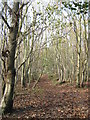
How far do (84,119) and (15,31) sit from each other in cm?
365

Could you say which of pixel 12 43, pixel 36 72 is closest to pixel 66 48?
pixel 36 72

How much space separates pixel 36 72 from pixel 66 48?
21.3ft

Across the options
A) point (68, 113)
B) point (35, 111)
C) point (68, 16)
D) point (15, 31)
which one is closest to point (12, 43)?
point (15, 31)

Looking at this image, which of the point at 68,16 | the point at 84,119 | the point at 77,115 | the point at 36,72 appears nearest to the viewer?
the point at 84,119

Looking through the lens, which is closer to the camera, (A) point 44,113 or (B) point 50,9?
(A) point 44,113

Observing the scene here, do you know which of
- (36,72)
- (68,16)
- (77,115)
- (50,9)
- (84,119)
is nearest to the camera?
(84,119)

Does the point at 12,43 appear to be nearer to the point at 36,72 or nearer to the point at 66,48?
the point at 66,48

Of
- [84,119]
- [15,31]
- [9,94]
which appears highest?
[15,31]

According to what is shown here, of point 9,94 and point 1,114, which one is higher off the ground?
point 9,94

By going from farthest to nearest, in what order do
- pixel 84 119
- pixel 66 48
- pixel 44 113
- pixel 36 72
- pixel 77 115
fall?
pixel 36 72, pixel 66 48, pixel 44 113, pixel 77 115, pixel 84 119

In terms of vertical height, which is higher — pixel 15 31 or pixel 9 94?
pixel 15 31

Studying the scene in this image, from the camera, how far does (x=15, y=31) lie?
5.33 metres

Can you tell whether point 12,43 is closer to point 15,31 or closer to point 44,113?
point 15,31

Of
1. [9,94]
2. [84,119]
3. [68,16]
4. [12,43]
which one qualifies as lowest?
[84,119]
